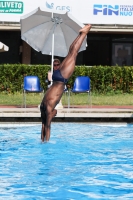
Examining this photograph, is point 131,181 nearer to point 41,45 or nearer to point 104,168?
point 104,168

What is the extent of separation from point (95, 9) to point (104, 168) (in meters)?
18.6

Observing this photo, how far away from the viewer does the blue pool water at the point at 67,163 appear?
299 inches

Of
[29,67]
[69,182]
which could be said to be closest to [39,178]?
[69,182]

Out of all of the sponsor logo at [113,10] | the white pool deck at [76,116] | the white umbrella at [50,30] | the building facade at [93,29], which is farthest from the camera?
the sponsor logo at [113,10]

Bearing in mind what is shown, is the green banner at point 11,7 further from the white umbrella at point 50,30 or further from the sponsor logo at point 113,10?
the white umbrella at point 50,30

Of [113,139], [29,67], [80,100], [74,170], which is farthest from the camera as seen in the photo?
[29,67]

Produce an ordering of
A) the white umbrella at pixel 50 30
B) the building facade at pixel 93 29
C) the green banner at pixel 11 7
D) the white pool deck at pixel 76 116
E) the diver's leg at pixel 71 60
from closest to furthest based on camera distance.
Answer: the diver's leg at pixel 71 60 → the white pool deck at pixel 76 116 → the white umbrella at pixel 50 30 → the green banner at pixel 11 7 → the building facade at pixel 93 29

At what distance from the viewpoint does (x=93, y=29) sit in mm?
27219

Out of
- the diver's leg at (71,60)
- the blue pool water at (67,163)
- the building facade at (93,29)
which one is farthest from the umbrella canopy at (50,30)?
the diver's leg at (71,60)

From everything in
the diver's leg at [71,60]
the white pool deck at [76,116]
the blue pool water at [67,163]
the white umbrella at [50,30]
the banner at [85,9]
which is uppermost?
the banner at [85,9]

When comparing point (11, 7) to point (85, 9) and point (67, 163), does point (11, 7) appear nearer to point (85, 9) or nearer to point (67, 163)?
point (85, 9)

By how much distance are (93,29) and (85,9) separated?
0.91 meters

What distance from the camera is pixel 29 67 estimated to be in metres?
24.4

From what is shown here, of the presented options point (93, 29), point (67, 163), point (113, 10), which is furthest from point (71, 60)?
point (113, 10)
